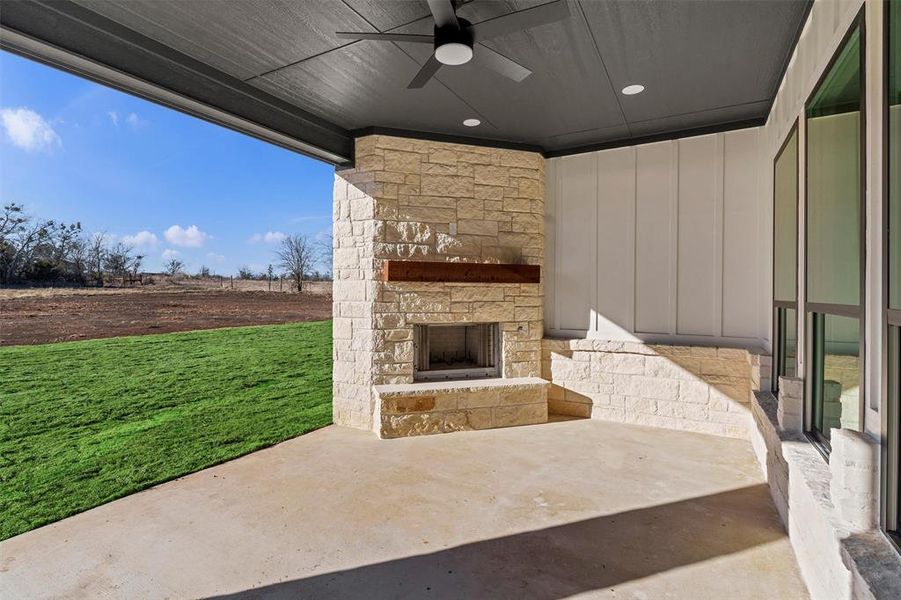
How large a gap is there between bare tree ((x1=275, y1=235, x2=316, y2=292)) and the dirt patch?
1.00ft

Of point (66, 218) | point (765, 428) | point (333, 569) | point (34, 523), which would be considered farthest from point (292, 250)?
point (765, 428)

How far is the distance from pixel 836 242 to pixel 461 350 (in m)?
3.43

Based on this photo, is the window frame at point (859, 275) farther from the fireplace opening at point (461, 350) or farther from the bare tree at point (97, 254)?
the bare tree at point (97, 254)

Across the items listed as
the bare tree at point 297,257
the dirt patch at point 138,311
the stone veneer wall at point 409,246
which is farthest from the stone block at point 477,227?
the bare tree at point 297,257

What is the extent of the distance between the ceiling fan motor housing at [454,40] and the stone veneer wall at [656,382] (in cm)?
326

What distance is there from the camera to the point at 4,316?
3969mm

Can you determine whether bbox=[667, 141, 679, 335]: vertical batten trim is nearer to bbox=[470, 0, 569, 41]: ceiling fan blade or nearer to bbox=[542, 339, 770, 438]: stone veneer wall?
bbox=[542, 339, 770, 438]: stone veneer wall

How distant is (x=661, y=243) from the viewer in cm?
453

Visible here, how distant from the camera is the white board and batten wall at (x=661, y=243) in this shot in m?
4.19

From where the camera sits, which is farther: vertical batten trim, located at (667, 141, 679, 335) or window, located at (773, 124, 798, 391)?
vertical batten trim, located at (667, 141, 679, 335)

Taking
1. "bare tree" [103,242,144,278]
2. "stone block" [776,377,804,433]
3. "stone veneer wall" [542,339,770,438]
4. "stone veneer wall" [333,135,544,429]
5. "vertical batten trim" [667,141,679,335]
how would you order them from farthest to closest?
"bare tree" [103,242,144,278] → "vertical batten trim" [667,141,679,335] → "stone veneer wall" [333,135,544,429] → "stone veneer wall" [542,339,770,438] → "stone block" [776,377,804,433]

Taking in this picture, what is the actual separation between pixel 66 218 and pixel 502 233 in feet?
13.8

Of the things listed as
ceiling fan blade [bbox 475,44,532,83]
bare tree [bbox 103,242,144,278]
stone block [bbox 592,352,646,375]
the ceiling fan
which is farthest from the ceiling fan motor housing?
bare tree [bbox 103,242,144,278]

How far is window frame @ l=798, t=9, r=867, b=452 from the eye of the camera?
1.64 meters
